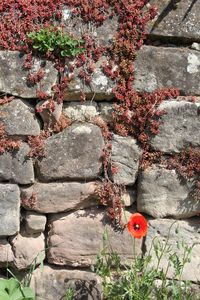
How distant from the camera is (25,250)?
3656mm

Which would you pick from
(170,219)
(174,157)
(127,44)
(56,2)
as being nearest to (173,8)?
(127,44)

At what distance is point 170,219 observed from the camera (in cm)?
375

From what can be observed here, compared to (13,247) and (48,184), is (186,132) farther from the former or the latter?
(13,247)

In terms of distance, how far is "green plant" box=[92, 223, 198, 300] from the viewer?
340cm

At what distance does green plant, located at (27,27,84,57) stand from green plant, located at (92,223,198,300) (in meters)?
1.31

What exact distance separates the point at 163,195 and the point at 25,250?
3.46 ft

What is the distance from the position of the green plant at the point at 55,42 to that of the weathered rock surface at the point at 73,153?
1.70 ft

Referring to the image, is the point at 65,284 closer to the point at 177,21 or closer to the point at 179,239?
the point at 179,239

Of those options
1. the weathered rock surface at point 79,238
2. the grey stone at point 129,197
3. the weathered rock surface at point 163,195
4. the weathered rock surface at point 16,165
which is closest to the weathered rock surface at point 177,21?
the weathered rock surface at point 163,195

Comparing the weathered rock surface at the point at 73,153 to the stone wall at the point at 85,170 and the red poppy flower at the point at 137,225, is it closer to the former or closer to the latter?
the stone wall at the point at 85,170

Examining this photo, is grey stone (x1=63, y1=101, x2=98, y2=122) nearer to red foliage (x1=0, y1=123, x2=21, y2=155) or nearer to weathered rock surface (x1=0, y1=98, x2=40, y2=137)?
weathered rock surface (x1=0, y1=98, x2=40, y2=137)

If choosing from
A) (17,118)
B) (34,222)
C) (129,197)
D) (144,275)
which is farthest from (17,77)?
(144,275)

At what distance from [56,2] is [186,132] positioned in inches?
50.7

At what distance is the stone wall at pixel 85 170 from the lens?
357 centimetres
